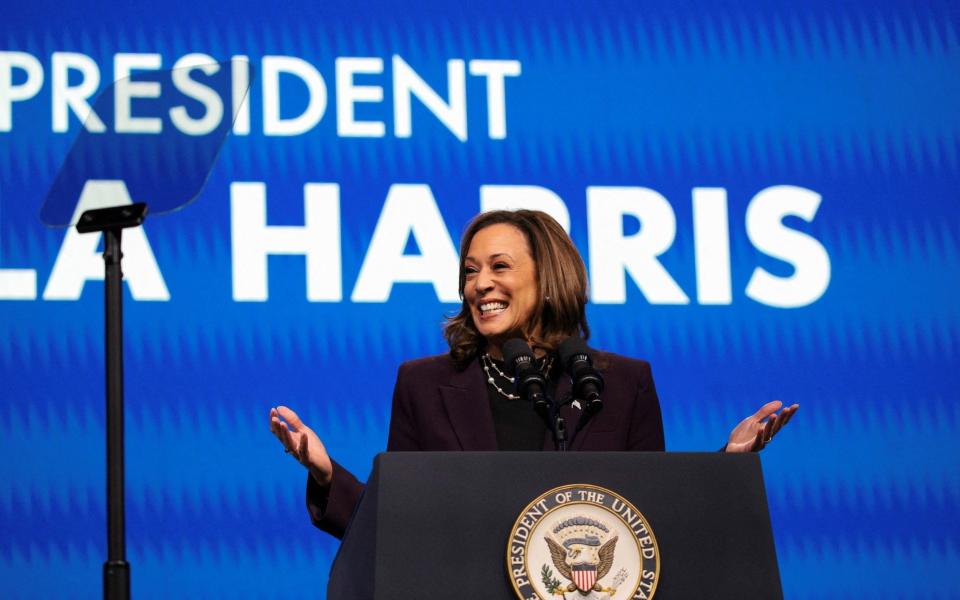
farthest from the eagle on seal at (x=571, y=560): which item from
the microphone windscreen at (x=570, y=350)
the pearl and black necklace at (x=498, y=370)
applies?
the pearl and black necklace at (x=498, y=370)

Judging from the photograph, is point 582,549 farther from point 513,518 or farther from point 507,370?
point 507,370

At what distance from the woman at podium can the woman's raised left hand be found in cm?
25

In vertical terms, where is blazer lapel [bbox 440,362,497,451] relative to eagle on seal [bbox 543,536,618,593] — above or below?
above

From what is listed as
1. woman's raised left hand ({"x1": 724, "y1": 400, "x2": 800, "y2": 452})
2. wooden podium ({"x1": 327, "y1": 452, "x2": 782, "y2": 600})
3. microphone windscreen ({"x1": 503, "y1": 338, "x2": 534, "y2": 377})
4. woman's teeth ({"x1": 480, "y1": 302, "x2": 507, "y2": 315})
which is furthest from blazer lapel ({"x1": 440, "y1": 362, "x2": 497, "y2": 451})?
wooden podium ({"x1": 327, "y1": 452, "x2": 782, "y2": 600})

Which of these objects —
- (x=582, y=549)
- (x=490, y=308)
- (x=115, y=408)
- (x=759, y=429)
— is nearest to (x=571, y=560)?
(x=582, y=549)

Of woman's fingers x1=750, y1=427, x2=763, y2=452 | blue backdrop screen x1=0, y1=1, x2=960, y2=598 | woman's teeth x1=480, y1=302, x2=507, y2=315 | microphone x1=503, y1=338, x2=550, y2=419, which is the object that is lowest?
woman's fingers x1=750, y1=427, x2=763, y2=452

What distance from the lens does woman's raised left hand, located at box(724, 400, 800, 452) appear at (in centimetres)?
188

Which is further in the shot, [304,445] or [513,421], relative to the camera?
[513,421]

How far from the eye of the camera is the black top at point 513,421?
7.32 ft

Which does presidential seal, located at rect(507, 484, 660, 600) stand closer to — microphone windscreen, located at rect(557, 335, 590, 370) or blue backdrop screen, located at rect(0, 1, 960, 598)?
microphone windscreen, located at rect(557, 335, 590, 370)

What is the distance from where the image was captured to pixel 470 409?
2.25 metres

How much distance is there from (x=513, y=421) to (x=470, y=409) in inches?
3.2

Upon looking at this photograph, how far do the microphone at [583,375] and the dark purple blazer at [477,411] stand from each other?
0.29 metres

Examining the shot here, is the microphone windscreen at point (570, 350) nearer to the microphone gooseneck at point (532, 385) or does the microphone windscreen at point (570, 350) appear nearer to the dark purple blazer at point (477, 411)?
the microphone gooseneck at point (532, 385)
